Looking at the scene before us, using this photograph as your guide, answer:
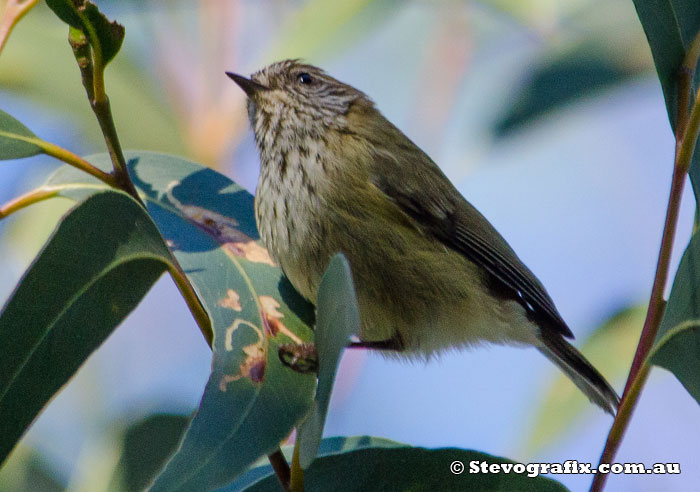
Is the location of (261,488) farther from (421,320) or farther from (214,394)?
(421,320)

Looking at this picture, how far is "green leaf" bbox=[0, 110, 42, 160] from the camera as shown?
1.84m

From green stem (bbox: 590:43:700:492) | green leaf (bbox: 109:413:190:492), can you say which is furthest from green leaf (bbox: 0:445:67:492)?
green stem (bbox: 590:43:700:492)

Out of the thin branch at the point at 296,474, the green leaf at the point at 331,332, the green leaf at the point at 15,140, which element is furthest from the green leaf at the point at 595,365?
the green leaf at the point at 15,140

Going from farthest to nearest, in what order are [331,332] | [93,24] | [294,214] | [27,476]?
1. [27,476]
2. [294,214]
3. [93,24]
4. [331,332]

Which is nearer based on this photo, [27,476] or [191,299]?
[191,299]

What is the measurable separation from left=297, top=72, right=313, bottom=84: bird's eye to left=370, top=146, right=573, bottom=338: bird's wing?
0.51m

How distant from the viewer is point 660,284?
1661mm

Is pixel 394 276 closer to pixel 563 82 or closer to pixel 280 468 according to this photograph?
pixel 280 468

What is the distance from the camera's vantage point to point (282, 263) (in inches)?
93.4

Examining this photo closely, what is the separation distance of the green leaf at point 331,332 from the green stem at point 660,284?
51cm

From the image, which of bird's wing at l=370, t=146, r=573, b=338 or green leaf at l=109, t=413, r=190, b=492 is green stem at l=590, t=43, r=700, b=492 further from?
green leaf at l=109, t=413, r=190, b=492

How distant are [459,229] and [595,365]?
0.73 metres

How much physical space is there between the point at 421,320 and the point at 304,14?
153cm

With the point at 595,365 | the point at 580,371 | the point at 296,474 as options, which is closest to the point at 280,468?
the point at 296,474
